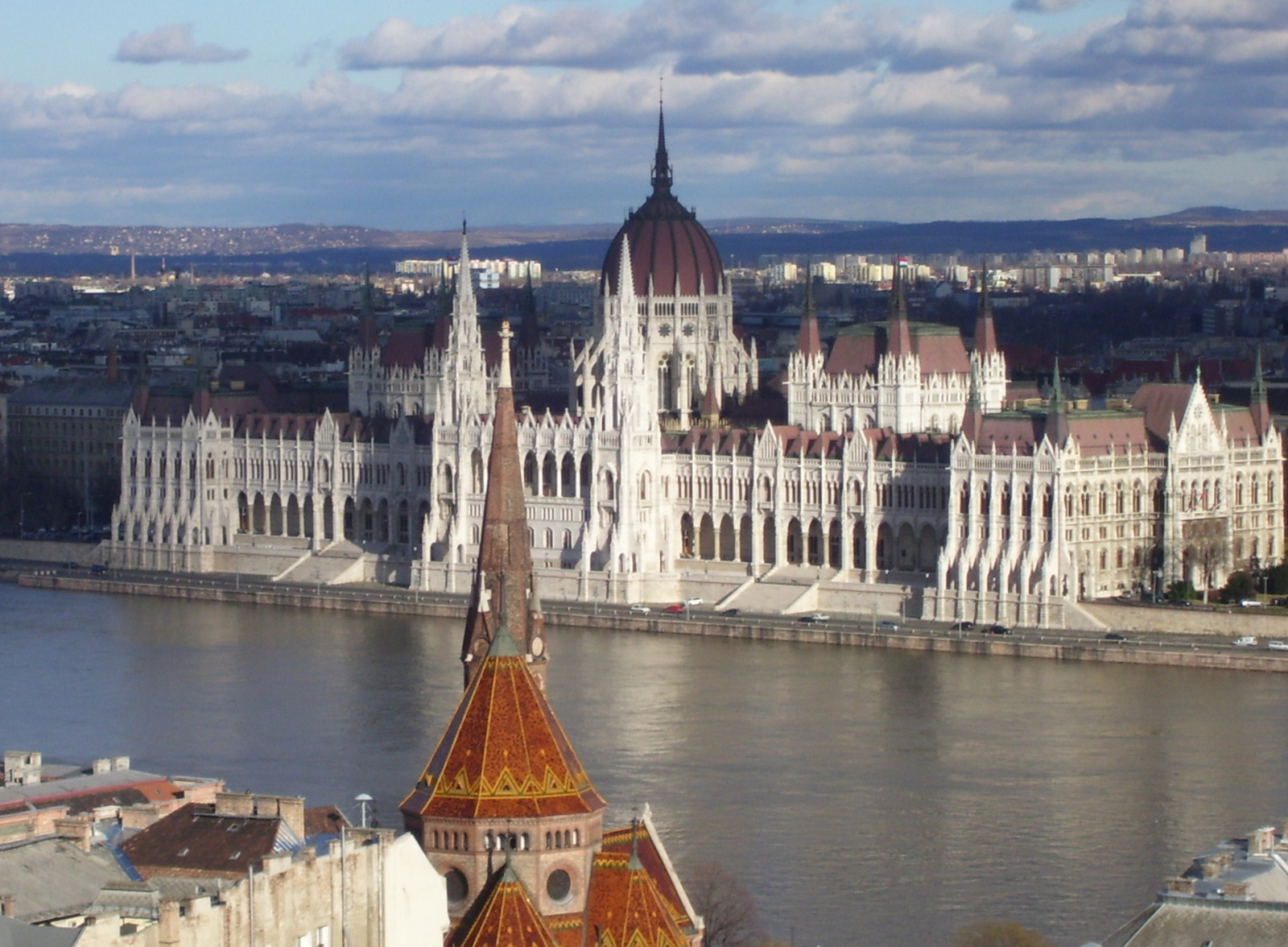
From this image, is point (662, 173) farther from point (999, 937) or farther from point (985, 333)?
point (999, 937)

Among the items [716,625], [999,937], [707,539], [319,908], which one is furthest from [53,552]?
[319,908]

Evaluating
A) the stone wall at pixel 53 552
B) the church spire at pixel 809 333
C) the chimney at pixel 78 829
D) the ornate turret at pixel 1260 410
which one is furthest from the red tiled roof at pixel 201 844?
the stone wall at pixel 53 552

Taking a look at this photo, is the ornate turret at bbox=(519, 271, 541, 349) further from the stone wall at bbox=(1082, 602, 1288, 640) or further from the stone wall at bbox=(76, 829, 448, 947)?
the stone wall at bbox=(76, 829, 448, 947)

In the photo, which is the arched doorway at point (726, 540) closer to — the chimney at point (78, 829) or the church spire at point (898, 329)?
the church spire at point (898, 329)

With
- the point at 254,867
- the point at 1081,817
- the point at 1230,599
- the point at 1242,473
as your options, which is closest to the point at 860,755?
the point at 1081,817

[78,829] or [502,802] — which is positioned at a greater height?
[502,802]

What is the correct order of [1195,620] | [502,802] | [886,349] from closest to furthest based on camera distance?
[502,802] < [1195,620] < [886,349]
